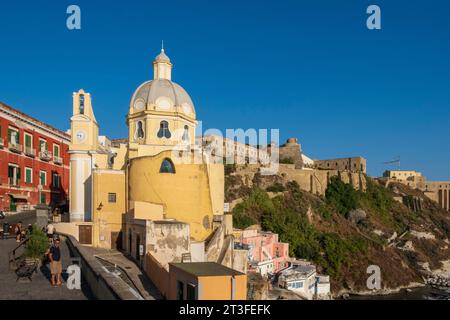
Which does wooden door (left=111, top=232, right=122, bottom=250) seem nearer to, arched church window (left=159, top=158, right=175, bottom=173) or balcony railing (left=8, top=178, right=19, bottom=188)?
arched church window (left=159, top=158, right=175, bottom=173)

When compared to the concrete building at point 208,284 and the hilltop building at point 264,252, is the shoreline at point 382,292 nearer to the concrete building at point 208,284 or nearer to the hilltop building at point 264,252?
the hilltop building at point 264,252

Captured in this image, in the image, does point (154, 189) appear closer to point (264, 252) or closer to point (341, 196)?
point (264, 252)

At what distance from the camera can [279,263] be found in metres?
44.6

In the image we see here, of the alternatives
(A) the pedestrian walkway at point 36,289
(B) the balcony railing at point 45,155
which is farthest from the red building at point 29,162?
(A) the pedestrian walkway at point 36,289

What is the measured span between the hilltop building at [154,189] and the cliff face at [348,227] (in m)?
25.6

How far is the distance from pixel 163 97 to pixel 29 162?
11890 mm

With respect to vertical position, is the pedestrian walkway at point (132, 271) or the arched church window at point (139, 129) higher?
the arched church window at point (139, 129)

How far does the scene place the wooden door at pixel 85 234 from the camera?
2474cm

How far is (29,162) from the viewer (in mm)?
32594

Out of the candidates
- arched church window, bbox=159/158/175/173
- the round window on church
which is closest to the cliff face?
the round window on church

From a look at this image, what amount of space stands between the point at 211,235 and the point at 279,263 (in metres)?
19.9

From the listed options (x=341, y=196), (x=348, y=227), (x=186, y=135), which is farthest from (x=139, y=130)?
(x=341, y=196)
